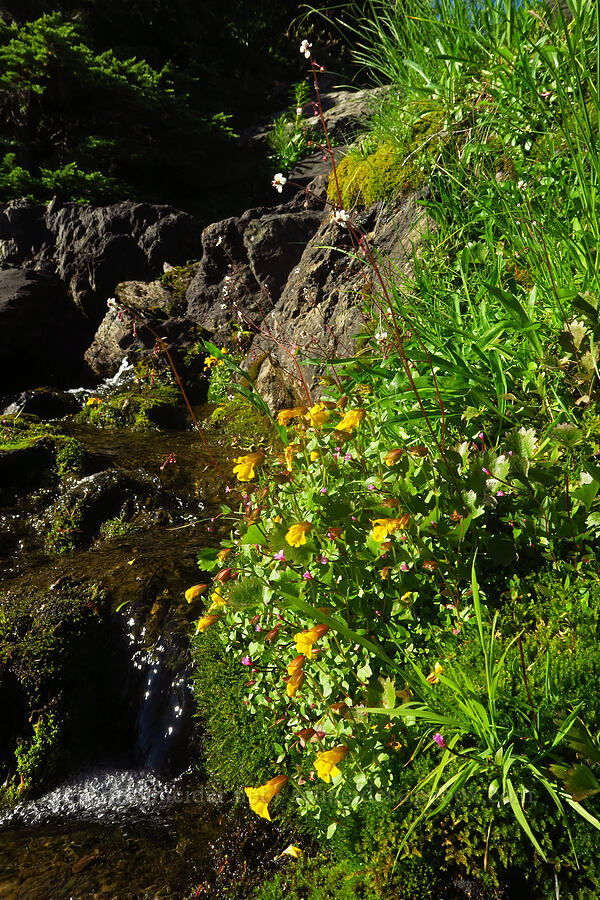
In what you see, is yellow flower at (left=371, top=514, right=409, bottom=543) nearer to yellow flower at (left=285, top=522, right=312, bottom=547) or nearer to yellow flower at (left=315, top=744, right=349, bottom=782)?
yellow flower at (left=285, top=522, right=312, bottom=547)

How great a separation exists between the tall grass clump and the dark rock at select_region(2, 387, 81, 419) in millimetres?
5101

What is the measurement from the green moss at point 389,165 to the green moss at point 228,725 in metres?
3.33

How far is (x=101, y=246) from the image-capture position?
8.91 metres

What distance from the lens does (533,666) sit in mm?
1572

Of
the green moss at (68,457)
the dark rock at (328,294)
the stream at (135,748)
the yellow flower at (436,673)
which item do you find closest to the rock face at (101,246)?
the dark rock at (328,294)

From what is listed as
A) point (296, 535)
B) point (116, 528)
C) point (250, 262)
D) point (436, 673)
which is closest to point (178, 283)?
point (250, 262)

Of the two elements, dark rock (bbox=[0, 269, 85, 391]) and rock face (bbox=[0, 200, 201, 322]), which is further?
rock face (bbox=[0, 200, 201, 322])

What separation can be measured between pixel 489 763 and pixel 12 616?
2680 mm

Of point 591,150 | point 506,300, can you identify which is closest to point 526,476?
point 506,300

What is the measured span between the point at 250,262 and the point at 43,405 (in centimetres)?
309

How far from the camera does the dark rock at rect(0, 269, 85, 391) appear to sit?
8.28 meters

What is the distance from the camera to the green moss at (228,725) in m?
2.21

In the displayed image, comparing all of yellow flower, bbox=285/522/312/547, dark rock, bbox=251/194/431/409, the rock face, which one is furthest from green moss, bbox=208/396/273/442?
the rock face

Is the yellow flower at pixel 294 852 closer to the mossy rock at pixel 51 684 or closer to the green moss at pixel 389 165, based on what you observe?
the mossy rock at pixel 51 684
